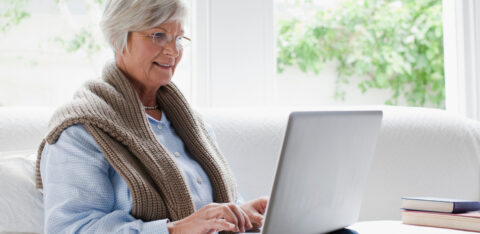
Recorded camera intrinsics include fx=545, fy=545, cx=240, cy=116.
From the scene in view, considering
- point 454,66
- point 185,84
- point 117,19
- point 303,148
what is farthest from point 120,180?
point 454,66

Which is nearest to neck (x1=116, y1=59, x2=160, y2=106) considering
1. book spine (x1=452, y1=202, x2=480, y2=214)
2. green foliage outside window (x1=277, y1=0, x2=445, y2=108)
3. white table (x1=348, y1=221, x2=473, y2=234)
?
white table (x1=348, y1=221, x2=473, y2=234)

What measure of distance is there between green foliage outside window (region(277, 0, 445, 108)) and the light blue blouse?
256cm

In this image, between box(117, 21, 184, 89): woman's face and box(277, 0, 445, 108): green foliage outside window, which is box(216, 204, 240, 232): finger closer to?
box(117, 21, 184, 89): woman's face

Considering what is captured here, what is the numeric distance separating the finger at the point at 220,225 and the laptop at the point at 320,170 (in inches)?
A: 5.9

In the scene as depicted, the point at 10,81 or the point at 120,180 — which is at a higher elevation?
the point at 10,81

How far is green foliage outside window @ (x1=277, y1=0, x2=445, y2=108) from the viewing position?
3839mm

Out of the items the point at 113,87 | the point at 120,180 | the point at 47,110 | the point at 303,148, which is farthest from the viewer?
the point at 47,110

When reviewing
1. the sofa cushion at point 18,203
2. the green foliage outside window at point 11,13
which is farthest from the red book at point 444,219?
the green foliage outside window at point 11,13

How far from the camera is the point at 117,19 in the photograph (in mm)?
1517

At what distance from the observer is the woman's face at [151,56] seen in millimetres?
1552

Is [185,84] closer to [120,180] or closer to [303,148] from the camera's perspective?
[120,180]

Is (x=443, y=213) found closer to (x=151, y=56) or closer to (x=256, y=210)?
(x=256, y=210)

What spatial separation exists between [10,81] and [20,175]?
0.99 m

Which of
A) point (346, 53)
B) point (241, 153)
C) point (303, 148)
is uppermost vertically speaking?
point (346, 53)
